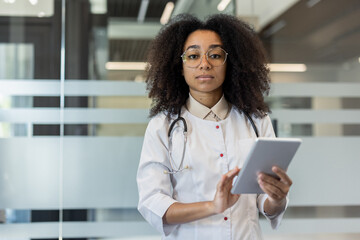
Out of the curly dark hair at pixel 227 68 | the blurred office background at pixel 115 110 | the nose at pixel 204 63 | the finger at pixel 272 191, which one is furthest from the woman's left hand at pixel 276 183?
the blurred office background at pixel 115 110

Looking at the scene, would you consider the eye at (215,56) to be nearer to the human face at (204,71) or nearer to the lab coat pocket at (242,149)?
the human face at (204,71)

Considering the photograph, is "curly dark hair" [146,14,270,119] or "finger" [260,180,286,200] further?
"curly dark hair" [146,14,270,119]

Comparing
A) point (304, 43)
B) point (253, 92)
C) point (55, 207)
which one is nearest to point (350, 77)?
point (304, 43)

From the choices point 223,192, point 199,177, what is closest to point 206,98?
point 199,177

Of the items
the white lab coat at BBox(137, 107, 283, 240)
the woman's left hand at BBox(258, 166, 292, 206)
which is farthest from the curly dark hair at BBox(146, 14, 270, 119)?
the woman's left hand at BBox(258, 166, 292, 206)

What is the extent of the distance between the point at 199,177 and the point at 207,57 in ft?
1.39

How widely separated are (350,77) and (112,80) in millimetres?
1517

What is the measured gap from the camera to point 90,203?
9.00 ft

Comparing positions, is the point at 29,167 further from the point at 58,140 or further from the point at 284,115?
the point at 284,115

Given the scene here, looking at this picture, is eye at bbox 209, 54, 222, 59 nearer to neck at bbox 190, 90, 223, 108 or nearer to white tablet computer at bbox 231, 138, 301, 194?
neck at bbox 190, 90, 223, 108

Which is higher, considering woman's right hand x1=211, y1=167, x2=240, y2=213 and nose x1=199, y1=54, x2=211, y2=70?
nose x1=199, y1=54, x2=211, y2=70

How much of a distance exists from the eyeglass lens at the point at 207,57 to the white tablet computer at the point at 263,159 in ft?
1.55

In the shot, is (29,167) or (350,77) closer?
(29,167)

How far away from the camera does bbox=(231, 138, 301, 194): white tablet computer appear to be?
1.27 m
